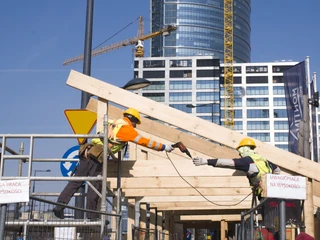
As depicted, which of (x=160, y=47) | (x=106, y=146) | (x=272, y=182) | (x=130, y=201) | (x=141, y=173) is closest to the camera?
(x=272, y=182)

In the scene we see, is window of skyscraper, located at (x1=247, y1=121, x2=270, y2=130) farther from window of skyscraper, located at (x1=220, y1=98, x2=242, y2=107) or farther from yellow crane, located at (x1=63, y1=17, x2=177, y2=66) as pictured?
yellow crane, located at (x1=63, y1=17, x2=177, y2=66)

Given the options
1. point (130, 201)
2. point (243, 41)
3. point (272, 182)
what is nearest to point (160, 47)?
point (243, 41)

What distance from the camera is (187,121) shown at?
907cm

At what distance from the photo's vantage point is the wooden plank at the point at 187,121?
8.83m

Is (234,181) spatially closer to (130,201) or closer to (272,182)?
(130,201)

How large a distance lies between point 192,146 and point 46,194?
299 cm

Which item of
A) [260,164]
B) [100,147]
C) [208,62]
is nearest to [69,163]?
[100,147]

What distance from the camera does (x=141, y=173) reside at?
9789mm

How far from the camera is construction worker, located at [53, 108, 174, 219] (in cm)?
848

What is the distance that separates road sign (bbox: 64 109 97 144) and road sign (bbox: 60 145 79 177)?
0.96 ft

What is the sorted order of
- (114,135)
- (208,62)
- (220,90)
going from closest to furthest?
(114,135) → (208,62) → (220,90)

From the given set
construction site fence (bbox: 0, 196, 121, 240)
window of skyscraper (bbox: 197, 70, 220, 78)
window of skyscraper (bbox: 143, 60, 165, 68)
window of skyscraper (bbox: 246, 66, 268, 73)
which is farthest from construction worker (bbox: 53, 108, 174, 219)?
window of skyscraper (bbox: 246, 66, 268, 73)

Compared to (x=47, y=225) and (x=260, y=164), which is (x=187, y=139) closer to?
(x=260, y=164)

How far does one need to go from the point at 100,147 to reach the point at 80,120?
881 mm
